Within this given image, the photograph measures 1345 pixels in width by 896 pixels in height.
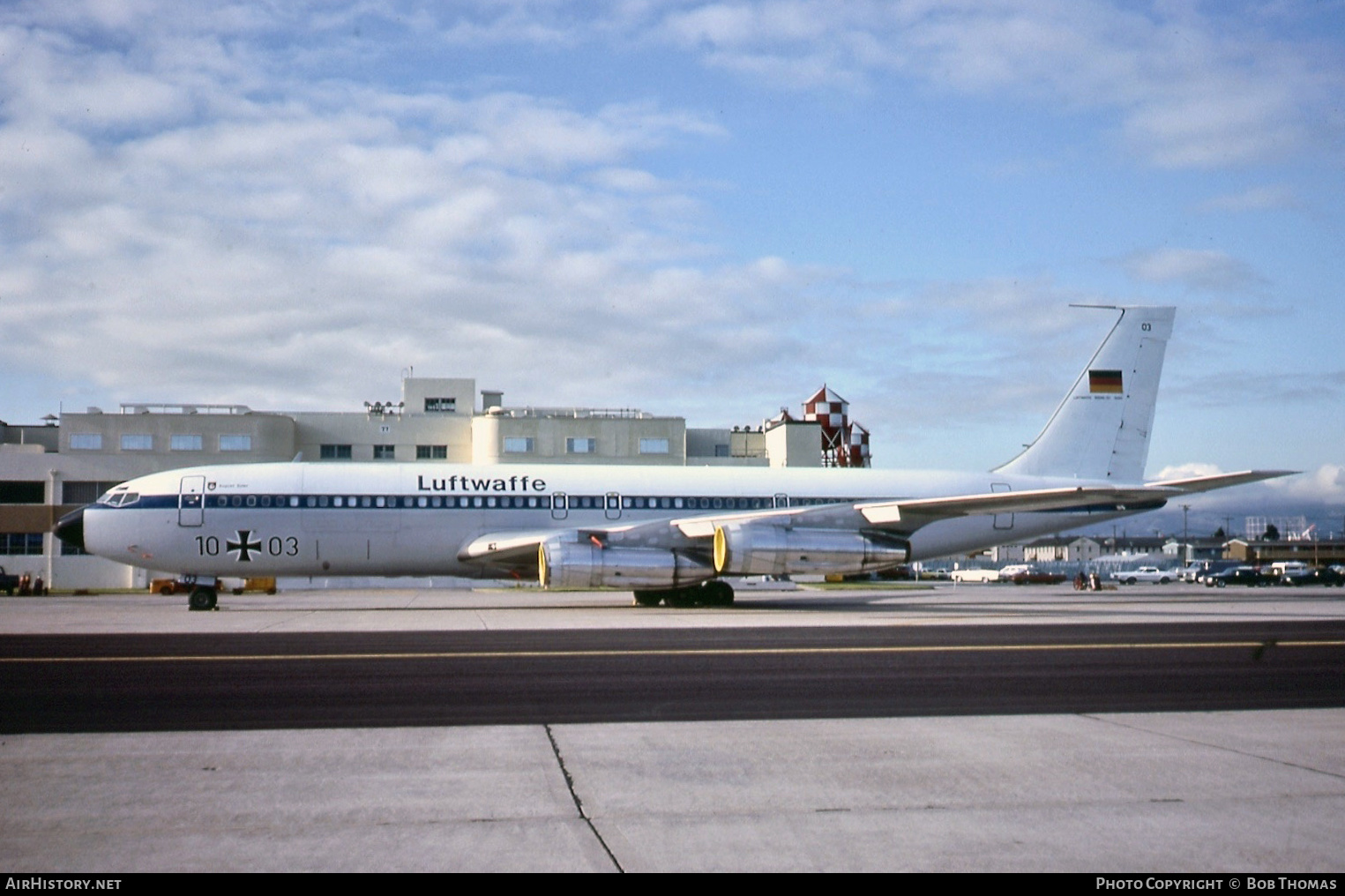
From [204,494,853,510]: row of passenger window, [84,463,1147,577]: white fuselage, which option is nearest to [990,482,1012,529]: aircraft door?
[84,463,1147,577]: white fuselage

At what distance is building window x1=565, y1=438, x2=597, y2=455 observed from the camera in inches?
2419

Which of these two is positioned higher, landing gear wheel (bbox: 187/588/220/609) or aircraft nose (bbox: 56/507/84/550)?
aircraft nose (bbox: 56/507/84/550)

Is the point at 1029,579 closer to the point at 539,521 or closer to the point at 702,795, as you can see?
the point at 539,521

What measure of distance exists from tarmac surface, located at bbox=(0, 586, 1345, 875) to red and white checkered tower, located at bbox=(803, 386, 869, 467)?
5812cm

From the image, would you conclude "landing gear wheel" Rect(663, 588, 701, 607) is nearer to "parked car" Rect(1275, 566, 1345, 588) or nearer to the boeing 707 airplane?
the boeing 707 airplane

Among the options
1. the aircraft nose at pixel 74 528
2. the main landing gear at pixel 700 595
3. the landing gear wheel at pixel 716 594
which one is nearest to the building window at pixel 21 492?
the aircraft nose at pixel 74 528

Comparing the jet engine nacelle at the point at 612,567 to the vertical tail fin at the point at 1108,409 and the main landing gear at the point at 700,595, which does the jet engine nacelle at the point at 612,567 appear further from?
the vertical tail fin at the point at 1108,409

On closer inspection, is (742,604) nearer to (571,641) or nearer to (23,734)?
(571,641)

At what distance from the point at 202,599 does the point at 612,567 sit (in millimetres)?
10226

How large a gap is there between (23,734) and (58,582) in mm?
53586

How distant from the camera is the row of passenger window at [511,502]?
92.8ft

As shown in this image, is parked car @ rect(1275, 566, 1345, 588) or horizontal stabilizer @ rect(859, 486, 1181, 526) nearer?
horizontal stabilizer @ rect(859, 486, 1181, 526)

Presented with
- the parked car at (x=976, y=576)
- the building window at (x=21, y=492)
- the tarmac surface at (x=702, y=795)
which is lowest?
the parked car at (x=976, y=576)

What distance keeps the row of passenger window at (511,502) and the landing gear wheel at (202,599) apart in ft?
7.08
